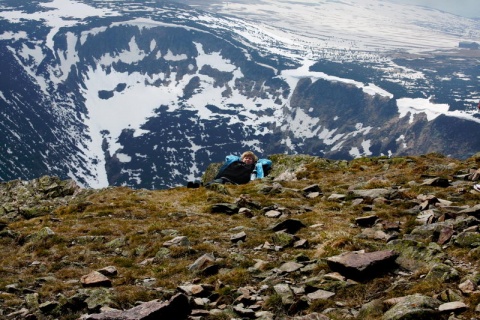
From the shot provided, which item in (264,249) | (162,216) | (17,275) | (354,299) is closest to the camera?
(354,299)

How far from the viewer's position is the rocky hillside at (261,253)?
38.2 ft

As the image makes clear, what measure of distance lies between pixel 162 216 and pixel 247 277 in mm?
9639

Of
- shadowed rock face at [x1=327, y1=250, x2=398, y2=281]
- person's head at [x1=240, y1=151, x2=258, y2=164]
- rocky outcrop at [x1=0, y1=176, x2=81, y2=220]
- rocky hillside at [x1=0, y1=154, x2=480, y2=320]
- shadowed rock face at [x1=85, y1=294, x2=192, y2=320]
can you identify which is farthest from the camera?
person's head at [x1=240, y1=151, x2=258, y2=164]

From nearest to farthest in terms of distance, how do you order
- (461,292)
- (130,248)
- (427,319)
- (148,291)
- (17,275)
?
(427,319), (461,292), (148,291), (17,275), (130,248)

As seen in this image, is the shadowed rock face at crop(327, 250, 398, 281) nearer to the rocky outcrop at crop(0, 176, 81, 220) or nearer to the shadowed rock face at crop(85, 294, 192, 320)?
the shadowed rock face at crop(85, 294, 192, 320)

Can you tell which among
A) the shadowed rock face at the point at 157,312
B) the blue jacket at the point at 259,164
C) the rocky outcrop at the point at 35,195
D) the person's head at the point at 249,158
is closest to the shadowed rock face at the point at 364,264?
the shadowed rock face at the point at 157,312

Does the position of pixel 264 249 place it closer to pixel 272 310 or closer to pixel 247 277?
pixel 247 277

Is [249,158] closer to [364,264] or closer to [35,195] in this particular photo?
[35,195]

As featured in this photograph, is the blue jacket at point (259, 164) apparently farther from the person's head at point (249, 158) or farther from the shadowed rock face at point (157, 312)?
the shadowed rock face at point (157, 312)

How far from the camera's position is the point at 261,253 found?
1631 cm

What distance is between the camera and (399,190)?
22453mm

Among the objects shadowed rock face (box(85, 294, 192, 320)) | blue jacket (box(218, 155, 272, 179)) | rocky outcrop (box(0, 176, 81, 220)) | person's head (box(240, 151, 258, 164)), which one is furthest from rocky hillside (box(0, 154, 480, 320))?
person's head (box(240, 151, 258, 164))

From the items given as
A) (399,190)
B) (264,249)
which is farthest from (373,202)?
(264,249)

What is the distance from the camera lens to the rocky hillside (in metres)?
11.6
